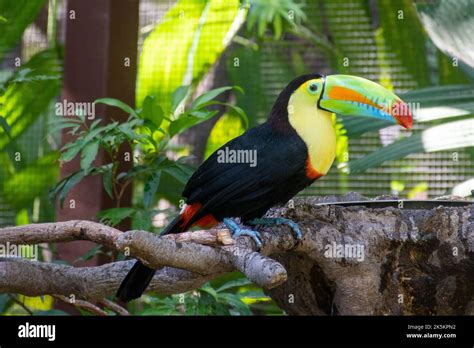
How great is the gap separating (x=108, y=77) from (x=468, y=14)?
1163 millimetres

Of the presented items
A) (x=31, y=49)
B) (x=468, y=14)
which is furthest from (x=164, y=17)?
(x=468, y=14)

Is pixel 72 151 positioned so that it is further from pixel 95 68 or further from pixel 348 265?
pixel 348 265

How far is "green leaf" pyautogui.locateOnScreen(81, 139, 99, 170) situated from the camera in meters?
2.02

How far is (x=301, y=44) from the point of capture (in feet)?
9.49

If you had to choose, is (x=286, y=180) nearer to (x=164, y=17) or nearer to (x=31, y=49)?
(x=164, y=17)

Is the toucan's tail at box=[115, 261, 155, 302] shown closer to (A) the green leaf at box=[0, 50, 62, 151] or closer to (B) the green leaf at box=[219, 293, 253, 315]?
(B) the green leaf at box=[219, 293, 253, 315]

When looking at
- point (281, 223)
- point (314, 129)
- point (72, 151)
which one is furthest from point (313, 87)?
point (72, 151)

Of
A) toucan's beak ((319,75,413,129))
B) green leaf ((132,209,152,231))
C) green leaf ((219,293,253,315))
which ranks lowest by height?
green leaf ((219,293,253,315))

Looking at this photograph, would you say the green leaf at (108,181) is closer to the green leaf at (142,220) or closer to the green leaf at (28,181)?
the green leaf at (142,220)

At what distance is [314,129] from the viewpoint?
69.6 inches

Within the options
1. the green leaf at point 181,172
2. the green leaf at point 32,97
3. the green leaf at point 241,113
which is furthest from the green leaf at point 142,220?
the green leaf at point 32,97

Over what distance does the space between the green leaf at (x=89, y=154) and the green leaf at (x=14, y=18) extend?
2.33 feet

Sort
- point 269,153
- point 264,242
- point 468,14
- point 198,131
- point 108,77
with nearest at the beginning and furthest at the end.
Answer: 1. point 264,242
2. point 269,153
3. point 108,77
4. point 468,14
5. point 198,131

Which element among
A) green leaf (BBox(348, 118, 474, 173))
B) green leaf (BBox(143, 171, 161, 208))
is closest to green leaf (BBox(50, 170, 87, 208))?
green leaf (BBox(143, 171, 161, 208))
